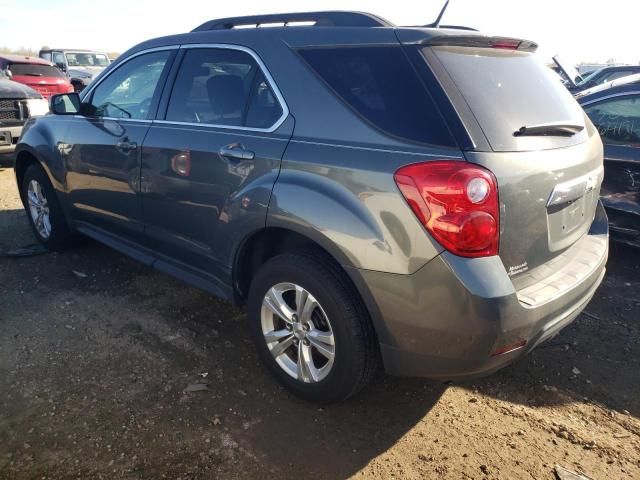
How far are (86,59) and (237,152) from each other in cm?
1695

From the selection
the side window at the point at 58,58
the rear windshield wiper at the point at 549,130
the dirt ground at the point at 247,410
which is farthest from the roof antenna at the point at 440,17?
the side window at the point at 58,58

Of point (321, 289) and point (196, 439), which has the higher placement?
point (321, 289)

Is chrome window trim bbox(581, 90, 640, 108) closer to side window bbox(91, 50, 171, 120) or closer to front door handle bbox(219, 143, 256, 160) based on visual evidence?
front door handle bbox(219, 143, 256, 160)

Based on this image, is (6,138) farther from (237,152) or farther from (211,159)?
(237,152)

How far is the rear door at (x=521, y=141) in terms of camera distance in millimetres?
2027

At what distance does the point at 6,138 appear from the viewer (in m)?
7.40

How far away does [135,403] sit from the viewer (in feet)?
8.57

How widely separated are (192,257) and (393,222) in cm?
153

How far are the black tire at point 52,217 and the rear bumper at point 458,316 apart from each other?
10.8 feet

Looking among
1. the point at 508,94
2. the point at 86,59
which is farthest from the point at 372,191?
the point at 86,59

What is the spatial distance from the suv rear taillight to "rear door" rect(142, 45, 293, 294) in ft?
2.63

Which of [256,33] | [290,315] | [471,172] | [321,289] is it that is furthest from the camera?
[256,33]

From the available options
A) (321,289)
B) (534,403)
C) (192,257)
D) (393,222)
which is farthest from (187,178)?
(534,403)

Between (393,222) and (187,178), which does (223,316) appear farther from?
(393,222)
